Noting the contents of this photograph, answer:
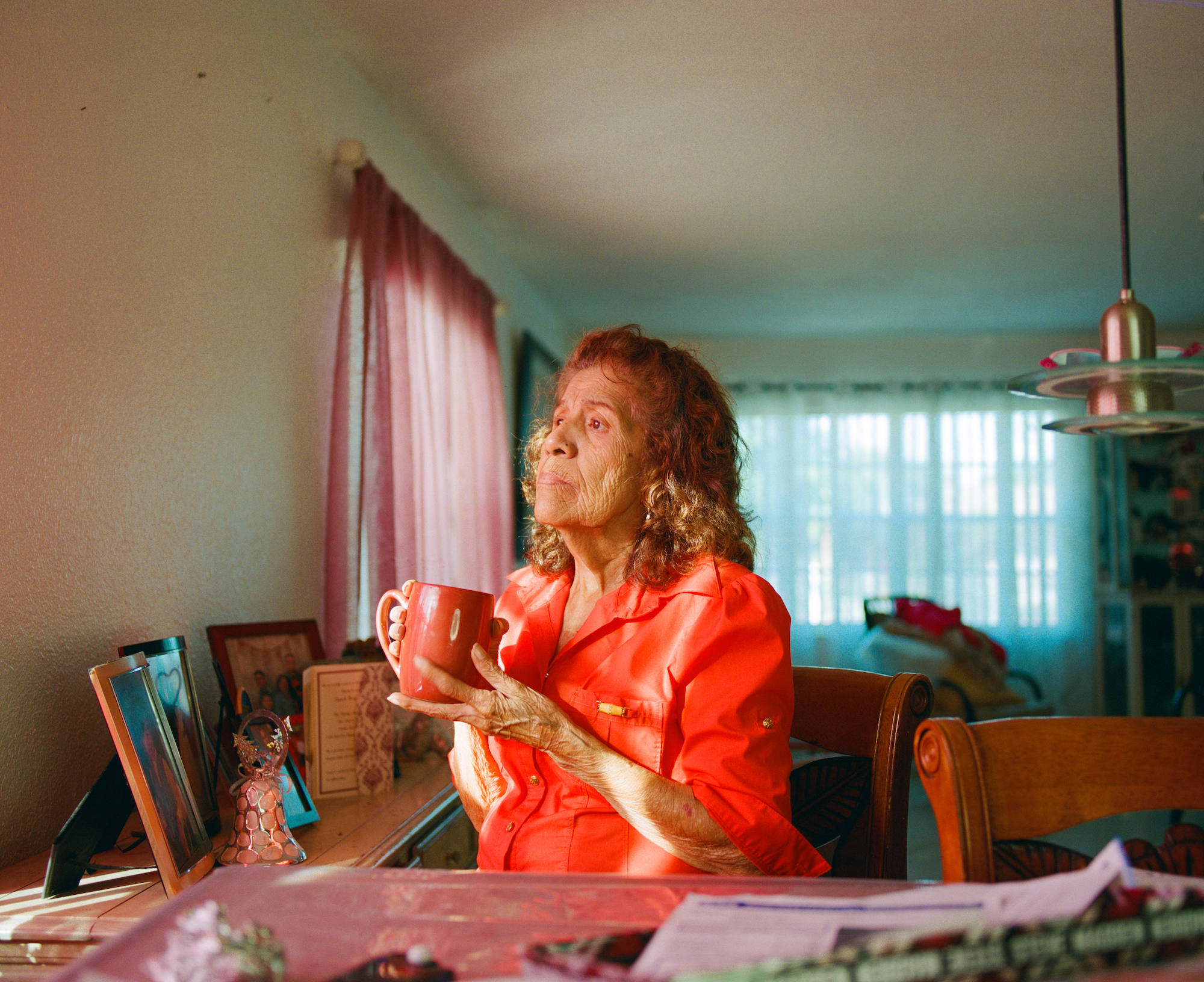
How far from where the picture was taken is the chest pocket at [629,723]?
1114mm

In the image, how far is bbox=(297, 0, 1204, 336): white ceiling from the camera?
2215 millimetres

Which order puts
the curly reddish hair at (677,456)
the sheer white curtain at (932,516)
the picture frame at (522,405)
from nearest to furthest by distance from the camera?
1. the curly reddish hair at (677,456)
2. the picture frame at (522,405)
3. the sheer white curtain at (932,516)

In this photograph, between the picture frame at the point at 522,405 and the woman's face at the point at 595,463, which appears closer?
the woman's face at the point at 595,463

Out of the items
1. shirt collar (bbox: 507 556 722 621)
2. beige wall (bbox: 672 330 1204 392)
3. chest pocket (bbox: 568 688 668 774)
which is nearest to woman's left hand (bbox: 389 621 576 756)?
chest pocket (bbox: 568 688 668 774)

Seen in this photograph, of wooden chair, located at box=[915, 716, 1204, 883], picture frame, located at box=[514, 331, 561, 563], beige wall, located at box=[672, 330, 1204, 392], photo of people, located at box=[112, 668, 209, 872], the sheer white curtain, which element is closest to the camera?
wooden chair, located at box=[915, 716, 1204, 883]

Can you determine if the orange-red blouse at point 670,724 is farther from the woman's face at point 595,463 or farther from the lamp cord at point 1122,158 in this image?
the lamp cord at point 1122,158

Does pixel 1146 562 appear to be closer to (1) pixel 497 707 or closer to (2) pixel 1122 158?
(2) pixel 1122 158

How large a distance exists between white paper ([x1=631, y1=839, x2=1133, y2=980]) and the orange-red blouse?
0.41 m

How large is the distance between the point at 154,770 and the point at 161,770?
2 centimetres

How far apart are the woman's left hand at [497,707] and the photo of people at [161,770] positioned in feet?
1.00

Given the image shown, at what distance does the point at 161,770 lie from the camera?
107cm

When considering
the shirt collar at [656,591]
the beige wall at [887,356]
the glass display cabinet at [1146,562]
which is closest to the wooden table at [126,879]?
the shirt collar at [656,591]

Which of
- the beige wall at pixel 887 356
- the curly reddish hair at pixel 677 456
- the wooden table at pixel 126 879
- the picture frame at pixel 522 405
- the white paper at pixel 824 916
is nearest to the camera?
the white paper at pixel 824 916

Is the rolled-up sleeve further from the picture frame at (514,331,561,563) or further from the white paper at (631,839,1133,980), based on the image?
the picture frame at (514,331,561,563)
